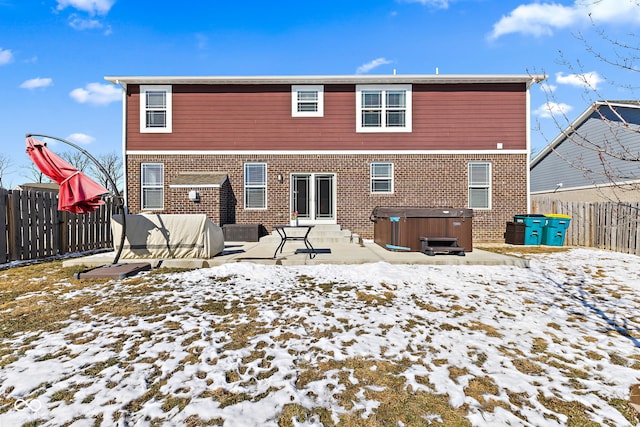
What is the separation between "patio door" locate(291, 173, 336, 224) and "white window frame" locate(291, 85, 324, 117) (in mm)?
2400

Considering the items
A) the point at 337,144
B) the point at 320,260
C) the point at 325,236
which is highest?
the point at 337,144

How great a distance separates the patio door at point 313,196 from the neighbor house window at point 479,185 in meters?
5.54

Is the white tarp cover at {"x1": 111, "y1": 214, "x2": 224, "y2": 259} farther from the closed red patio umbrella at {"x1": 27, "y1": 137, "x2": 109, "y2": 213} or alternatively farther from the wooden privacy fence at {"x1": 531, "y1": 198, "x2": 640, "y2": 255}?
the wooden privacy fence at {"x1": 531, "y1": 198, "x2": 640, "y2": 255}

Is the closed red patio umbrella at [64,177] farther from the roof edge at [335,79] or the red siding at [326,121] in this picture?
the roof edge at [335,79]

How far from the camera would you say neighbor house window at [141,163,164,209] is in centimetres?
1234

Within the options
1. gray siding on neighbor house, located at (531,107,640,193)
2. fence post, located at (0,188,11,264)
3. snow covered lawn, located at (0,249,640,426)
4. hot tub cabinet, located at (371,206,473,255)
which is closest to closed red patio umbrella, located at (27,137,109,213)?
snow covered lawn, located at (0,249,640,426)

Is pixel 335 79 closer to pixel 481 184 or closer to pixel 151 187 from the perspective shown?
pixel 481 184

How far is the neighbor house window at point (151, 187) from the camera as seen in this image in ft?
40.5

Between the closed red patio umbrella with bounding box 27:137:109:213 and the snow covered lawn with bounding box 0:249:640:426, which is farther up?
the closed red patio umbrella with bounding box 27:137:109:213

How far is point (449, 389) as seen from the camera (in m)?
2.43

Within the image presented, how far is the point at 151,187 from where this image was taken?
487 inches

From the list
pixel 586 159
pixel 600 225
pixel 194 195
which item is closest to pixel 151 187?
pixel 194 195

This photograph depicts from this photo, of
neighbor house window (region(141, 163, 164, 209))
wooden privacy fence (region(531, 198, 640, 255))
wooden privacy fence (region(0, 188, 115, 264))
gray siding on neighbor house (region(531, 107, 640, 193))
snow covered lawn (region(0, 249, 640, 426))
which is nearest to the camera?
snow covered lawn (region(0, 249, 640, 426))

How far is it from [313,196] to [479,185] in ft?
21.9
